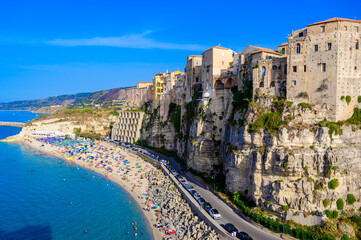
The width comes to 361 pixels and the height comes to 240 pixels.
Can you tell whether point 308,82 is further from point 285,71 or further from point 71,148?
point 71,148

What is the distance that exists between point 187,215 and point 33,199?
24.5 m

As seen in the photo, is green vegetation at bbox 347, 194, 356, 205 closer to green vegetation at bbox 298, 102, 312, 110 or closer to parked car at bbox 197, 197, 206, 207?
green vegetation at bbox 298, 102, 312, 110

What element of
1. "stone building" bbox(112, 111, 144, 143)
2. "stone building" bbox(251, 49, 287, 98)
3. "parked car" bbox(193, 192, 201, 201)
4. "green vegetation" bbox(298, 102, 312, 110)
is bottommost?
"parked car" bbox(193, 192, 201, 201)

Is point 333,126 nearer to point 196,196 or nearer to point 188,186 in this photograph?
point 196,196

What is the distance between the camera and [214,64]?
1815 inches

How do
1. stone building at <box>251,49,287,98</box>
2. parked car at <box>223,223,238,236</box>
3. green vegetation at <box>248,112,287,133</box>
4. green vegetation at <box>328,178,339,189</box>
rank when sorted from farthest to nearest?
stone building at <box>251,49,287,98</box>
green vegetation at <box>248,112,287,133</box>
green vegetation at <box>328,178,339,189</box>
parked car at <box>223,223,238,236</box>

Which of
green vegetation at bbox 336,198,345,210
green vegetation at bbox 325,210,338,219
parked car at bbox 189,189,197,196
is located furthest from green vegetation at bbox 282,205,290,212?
parked car at bbox 189,189,197,196

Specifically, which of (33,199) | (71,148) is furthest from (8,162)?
(33,199)

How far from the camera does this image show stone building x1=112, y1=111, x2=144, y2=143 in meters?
76.1

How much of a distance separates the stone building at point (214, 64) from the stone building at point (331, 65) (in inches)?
595

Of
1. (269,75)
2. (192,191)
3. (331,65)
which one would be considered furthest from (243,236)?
(331,65)

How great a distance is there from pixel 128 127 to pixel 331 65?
189 feet

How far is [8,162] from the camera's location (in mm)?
63312

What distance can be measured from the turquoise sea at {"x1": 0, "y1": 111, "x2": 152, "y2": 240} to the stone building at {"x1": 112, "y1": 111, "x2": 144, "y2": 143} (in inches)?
782
